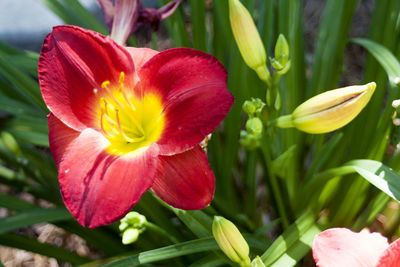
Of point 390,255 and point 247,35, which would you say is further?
point 247,35

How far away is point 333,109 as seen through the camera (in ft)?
2.37

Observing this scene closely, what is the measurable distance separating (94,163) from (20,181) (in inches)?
20.9

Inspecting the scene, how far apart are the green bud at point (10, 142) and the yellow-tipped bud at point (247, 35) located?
2.01ft

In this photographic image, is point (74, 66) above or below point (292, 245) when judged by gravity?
above

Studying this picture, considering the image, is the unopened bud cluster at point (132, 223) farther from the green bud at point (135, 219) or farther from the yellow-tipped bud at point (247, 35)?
the yellow-tipped bud at point (247, 35)

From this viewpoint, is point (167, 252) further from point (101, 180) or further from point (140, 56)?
point (140, 56)

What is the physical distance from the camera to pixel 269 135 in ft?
2.96

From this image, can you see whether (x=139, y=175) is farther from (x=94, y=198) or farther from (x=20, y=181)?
(x=20, y=181)

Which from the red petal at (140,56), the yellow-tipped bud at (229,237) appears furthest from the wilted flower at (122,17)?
the yellow-tipped bud at (229,237)

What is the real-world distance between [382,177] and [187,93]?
14.7 inches

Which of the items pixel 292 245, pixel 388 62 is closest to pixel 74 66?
pixel 292 245

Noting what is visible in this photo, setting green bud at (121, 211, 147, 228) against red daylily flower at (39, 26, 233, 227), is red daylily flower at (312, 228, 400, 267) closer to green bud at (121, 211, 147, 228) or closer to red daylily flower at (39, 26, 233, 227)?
red daylily flower at (39, 26, 233, 227)

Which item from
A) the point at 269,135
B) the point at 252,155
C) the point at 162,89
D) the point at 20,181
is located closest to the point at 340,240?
the point at 269,135

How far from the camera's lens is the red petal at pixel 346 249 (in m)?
0.67
